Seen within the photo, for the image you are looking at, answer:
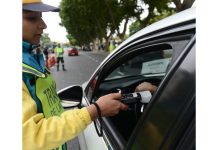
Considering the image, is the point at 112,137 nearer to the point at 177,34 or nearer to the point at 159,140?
the point at 159,140

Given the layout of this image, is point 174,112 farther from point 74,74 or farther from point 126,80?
point 74,74

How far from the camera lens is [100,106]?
1.74m

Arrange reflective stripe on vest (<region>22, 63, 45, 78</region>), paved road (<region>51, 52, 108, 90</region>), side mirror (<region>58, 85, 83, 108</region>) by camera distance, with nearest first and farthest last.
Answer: reflective stripe on vest (<region>22, 63, 45, 78</region>), side mirror (<region>58, 85, 83, 108</region>), paved road (<region>51, 52, 108, 90</region>)

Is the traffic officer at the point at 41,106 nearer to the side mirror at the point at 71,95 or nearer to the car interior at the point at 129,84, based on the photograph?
the car interior at the point at 129,84

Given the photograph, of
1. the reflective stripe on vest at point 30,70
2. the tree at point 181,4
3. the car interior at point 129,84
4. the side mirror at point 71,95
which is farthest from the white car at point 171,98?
the tree at point 181,4

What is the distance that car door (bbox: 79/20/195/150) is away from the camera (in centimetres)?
142

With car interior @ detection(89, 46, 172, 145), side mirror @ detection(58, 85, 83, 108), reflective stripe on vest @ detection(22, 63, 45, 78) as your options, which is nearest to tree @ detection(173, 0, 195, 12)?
car interior @ detection(89, 46, 172, 145)

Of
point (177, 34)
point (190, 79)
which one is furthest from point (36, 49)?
point (190, 79)

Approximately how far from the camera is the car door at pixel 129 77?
1423 mm

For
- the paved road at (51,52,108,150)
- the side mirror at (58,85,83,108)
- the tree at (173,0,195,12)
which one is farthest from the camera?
the tree at (173,0,195,12)

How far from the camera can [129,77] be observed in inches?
149

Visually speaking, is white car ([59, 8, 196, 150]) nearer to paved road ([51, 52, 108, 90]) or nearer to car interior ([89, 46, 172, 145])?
car interior ([89, 46, 172, 145])

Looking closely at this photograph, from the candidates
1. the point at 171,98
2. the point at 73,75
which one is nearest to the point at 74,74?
the point at 73,75
